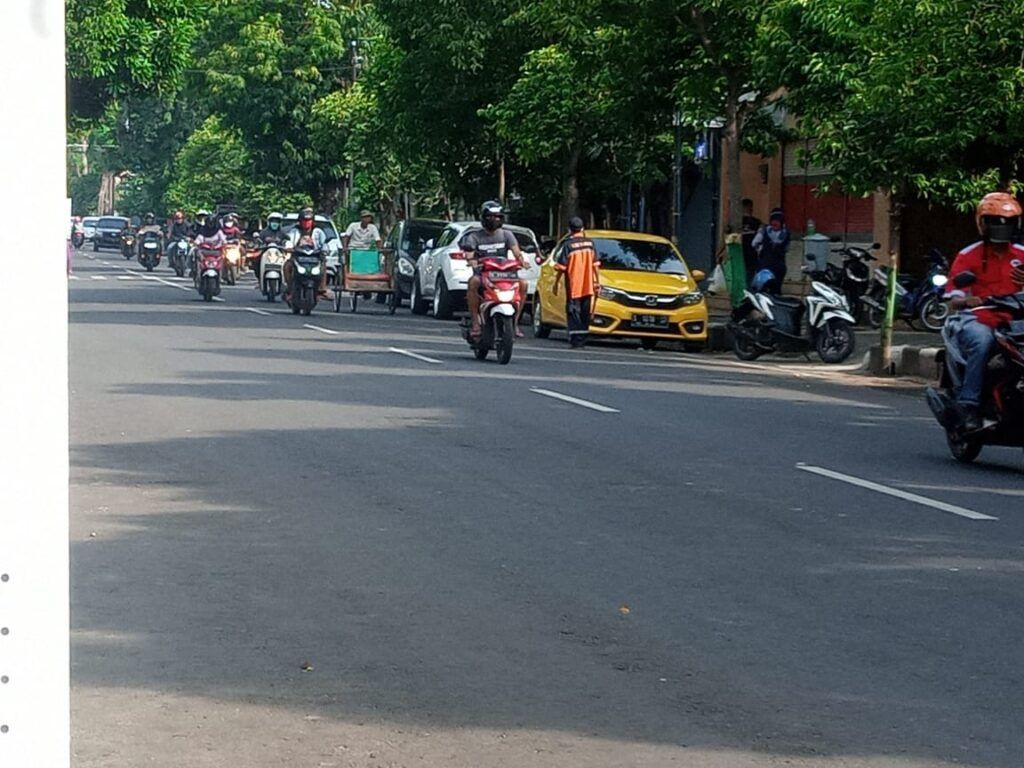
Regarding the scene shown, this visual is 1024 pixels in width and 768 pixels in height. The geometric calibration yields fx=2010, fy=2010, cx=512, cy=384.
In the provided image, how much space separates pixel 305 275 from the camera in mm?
31750

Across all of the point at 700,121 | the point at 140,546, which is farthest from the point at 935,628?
the point at 700,121

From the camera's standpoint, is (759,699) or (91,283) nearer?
(759,699)

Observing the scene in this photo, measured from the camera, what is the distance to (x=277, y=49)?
6131 cm

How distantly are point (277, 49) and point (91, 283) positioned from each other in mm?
17027

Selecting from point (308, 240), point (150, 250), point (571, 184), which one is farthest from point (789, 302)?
point (150, 250)

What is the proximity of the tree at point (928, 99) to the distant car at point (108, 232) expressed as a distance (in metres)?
72.3

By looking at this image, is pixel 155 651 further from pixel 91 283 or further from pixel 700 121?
pixel 91 283

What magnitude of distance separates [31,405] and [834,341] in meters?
22.3

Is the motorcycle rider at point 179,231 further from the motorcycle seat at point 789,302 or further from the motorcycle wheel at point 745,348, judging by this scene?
the motorcycle seat at point 789,302

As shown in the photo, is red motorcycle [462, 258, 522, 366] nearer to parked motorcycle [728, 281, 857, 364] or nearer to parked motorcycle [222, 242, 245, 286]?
parked motorcycle [728, 281, 857, 364]

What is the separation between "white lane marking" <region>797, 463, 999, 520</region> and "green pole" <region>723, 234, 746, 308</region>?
52.4 feet

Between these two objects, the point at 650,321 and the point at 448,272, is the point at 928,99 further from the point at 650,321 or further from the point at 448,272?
the point at 448,272

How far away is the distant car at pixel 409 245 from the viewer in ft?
125

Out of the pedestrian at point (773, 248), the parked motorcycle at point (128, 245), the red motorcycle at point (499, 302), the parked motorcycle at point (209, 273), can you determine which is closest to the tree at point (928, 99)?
the red motorcycle at point (499, 302)
